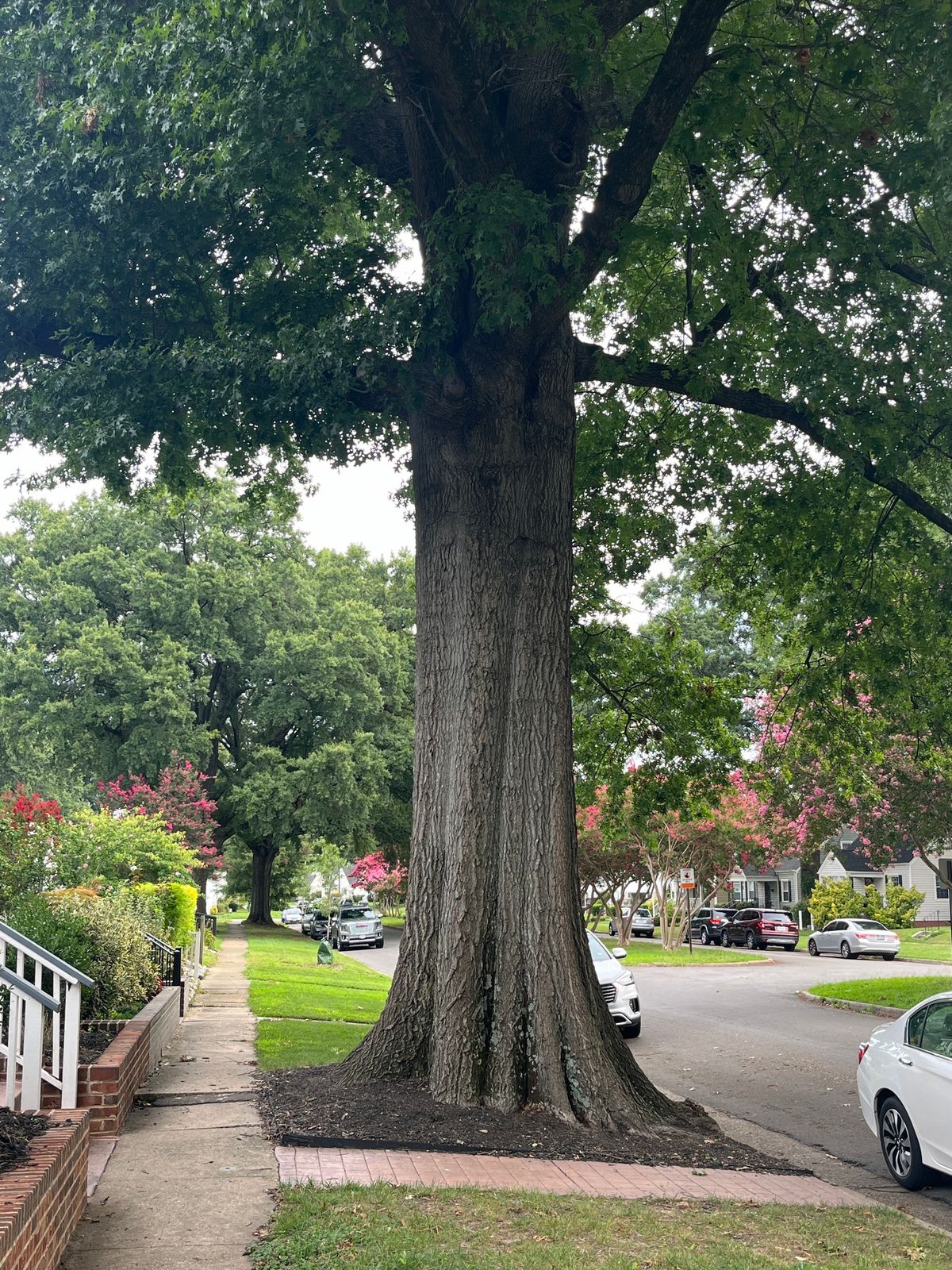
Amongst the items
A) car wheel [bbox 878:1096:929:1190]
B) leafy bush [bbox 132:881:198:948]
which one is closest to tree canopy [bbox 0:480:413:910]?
leafy bush [bbox 132:881:198:948]

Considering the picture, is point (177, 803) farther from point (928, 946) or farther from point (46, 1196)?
point (46, 1196)

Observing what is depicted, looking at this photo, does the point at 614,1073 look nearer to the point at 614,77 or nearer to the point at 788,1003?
the point at 614,77

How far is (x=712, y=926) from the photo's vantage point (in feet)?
155

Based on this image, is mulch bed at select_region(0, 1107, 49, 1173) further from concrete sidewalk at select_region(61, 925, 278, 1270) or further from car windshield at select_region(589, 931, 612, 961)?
car windshield at select_region(589, 931, 612, 961)

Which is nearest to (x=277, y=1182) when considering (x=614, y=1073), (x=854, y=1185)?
(x=614, y=1073)

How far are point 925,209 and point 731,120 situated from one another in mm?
2753

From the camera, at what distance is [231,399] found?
10016 mm

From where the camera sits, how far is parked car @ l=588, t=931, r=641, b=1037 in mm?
15680

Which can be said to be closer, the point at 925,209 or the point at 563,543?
the point at 563,543

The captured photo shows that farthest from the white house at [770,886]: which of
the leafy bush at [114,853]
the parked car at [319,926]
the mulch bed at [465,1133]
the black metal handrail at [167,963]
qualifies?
the mulch bed at [465,1133]

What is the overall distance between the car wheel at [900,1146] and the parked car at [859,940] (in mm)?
28766

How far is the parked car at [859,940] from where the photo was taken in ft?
116

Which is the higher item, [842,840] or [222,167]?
[222,167]

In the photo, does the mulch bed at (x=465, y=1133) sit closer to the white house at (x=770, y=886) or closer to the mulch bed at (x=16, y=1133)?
the mulch bed at (x=16, y=1133)
